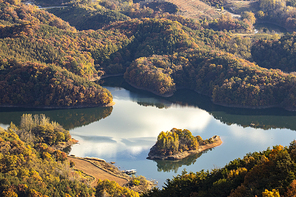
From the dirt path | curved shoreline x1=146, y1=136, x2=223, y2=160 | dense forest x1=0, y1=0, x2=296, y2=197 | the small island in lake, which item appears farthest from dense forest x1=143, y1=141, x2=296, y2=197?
the small island in lake

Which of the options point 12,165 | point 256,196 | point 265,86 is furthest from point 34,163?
point 265,86

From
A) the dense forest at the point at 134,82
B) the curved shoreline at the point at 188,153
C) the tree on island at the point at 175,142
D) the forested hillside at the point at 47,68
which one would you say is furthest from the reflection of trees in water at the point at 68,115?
the curved shoreline at the point at 188,153

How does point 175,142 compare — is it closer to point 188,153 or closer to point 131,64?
point 188,153

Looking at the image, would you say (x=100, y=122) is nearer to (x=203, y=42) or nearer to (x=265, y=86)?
(x=265, y=86)

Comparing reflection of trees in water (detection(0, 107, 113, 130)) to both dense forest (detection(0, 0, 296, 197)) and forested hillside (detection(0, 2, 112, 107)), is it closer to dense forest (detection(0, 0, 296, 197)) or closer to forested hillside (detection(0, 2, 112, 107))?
dense forest (detection(0, 0, 296, 197))

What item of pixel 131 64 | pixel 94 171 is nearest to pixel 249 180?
pixel 94 171

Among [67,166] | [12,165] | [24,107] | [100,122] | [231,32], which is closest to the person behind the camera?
[12,165]
